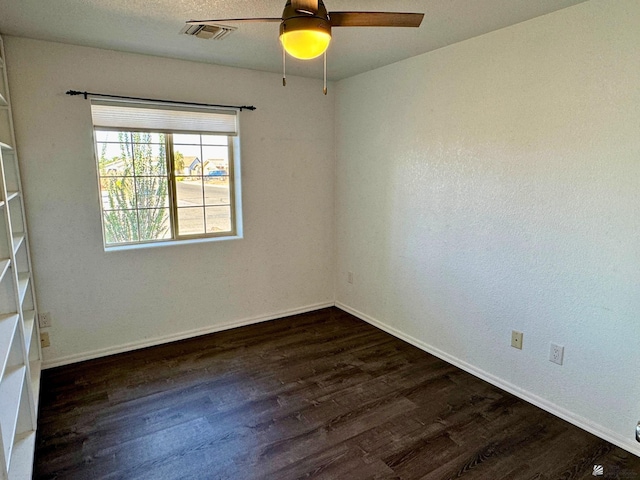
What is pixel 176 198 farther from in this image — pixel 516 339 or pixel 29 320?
pixel 516 339

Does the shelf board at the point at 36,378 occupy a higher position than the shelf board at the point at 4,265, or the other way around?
the shelf board at the point at 4,265

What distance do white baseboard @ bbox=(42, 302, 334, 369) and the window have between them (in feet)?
2.82

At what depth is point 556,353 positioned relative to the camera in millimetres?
2420

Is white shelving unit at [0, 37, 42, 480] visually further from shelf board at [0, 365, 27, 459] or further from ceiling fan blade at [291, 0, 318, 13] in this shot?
ceiling fan blade at [291, 0, 318, 13]

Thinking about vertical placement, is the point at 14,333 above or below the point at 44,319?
above

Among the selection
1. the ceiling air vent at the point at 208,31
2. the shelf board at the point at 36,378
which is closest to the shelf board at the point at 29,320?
the shelf board at the point at 36,378

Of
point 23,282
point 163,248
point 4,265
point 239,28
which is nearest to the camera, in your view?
point 4,265

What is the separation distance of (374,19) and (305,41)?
381mm

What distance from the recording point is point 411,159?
3291mm

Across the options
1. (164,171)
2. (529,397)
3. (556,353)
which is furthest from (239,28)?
(529,397)

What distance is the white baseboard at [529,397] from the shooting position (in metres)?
2.17

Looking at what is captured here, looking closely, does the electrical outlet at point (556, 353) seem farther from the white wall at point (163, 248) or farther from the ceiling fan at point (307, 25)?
the white wall at point (163, 248)

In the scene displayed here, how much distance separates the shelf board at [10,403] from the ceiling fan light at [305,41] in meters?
1.84

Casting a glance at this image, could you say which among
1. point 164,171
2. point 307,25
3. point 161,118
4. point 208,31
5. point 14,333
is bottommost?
point 14,333
